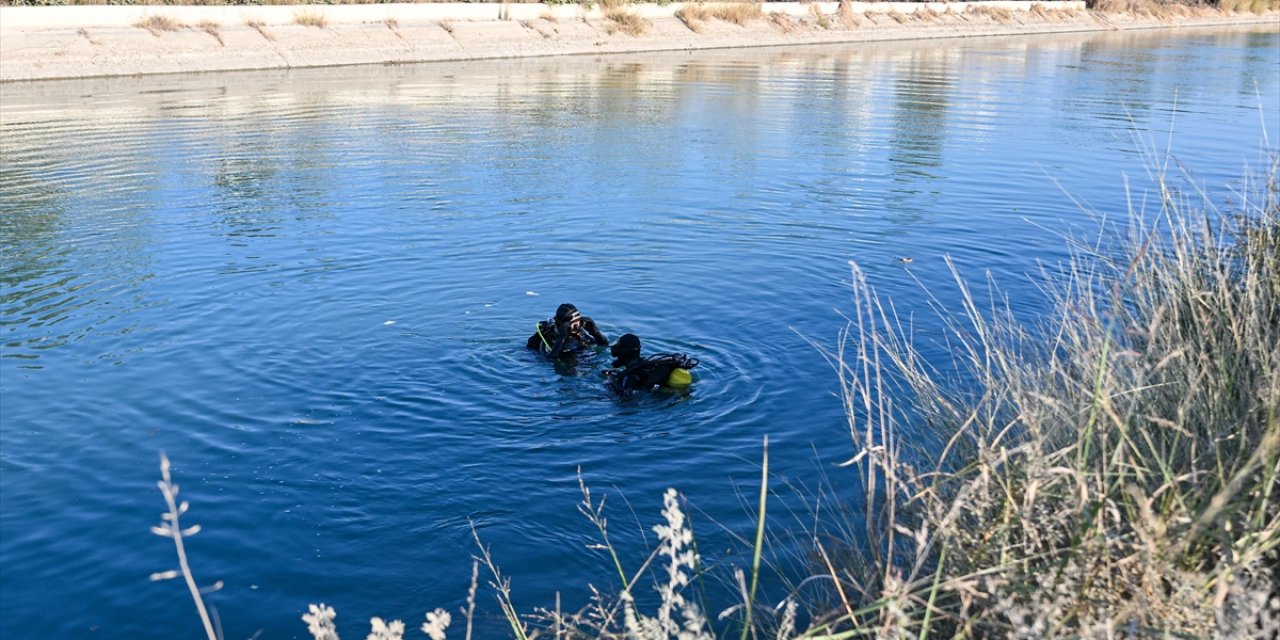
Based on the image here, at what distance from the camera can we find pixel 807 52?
5106cm


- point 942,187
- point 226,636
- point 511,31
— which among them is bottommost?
point 226,636

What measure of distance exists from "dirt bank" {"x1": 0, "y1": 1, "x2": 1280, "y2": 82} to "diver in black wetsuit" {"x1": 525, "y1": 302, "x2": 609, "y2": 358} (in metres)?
30.3

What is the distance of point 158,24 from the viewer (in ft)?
130

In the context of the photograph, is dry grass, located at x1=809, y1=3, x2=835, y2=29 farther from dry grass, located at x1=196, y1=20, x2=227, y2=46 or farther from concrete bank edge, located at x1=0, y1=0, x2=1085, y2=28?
dry grass, located at x1=196, y1=20, x2=227, y2=46

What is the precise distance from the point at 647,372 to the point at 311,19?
3651 cm

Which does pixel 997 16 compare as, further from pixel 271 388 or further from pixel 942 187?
pixel 271 388

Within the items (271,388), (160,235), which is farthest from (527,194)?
(271,388)

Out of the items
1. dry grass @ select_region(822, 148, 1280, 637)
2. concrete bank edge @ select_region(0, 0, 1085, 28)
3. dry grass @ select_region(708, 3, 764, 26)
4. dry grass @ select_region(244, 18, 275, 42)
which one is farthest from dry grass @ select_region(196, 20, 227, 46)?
dry grass @ select_region(822, 148, 1280, 637)

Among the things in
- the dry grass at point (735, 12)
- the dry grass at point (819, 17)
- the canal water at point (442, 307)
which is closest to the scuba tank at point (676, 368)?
the canal water at point (442, 307)

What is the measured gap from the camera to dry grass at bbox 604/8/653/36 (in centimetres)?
5022

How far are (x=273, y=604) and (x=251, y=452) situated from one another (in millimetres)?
2419

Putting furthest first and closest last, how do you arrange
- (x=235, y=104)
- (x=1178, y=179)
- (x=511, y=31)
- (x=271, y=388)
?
(x=511, y=31) < (x=235, y=104) < (x=1178, y=179) < (x=271, y=388)

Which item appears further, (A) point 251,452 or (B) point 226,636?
(A) point 251,452

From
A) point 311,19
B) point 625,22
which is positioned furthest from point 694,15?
point 311,19
